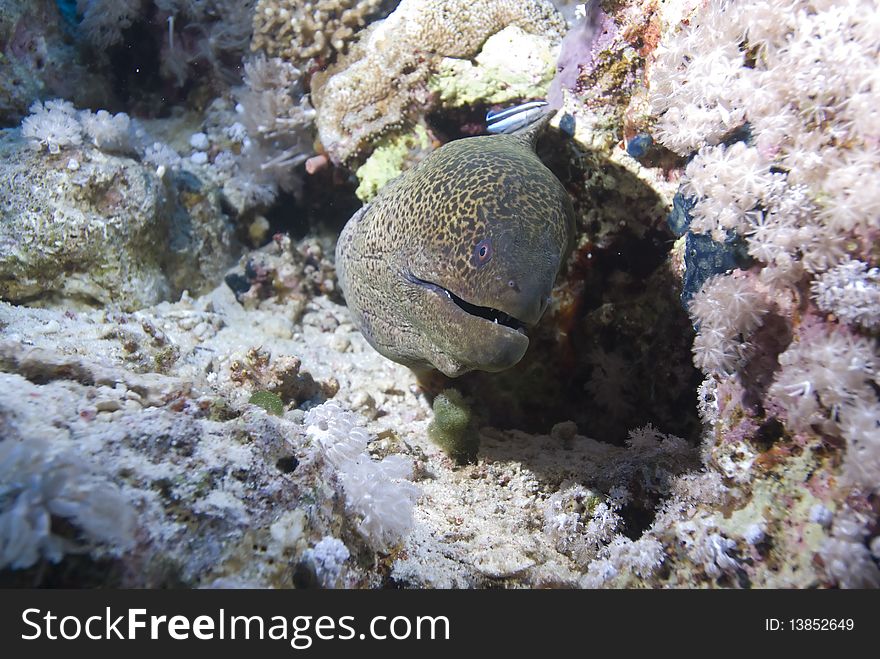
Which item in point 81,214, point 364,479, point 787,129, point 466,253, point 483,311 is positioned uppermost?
point 81,214

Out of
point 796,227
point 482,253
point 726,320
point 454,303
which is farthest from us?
point 454,303

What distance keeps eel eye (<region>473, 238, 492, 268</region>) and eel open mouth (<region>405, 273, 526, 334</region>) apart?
252 mm

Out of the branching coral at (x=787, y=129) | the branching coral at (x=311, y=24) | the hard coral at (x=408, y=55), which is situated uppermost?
the branching coral at (x=311, y=24)

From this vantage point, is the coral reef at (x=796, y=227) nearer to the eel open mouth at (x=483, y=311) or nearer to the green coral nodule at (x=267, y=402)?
the eel open mouth at (x=483, y=311)

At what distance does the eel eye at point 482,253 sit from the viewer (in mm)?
2387

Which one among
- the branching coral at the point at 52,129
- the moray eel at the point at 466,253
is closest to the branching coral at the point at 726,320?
the moray eel at the point at 466,253

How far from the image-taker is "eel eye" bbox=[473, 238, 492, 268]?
2.39m

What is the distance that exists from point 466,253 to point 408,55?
9.73ft

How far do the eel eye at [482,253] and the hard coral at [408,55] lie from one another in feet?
8.41

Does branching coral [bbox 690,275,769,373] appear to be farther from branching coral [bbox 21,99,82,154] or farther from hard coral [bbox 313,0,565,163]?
branching coral [bbox 21,99,82,154]

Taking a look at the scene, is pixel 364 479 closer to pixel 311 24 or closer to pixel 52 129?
pixel 52 129

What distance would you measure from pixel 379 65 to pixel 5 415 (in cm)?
427

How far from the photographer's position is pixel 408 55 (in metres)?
4.45

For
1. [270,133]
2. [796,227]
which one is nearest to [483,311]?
[796,227]
